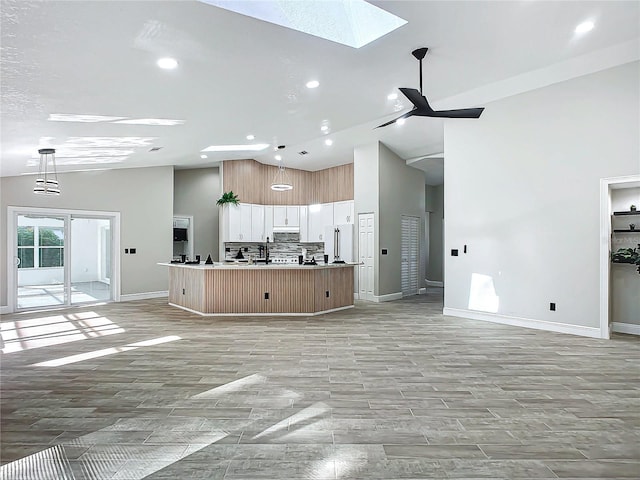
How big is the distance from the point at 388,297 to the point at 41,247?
7396 millimetres

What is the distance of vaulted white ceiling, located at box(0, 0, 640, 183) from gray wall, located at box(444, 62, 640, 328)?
1.40 feet

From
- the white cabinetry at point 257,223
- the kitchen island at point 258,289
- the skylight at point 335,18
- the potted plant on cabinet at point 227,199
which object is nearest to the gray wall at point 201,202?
the potted plant on cabinet at point 227,199

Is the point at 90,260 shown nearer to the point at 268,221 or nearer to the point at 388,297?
the point at 268,221

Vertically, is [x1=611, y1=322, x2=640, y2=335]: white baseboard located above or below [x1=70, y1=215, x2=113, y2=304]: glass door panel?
below

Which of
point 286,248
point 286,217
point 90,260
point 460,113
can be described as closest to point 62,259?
point 90,260

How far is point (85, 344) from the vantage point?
16.3ft

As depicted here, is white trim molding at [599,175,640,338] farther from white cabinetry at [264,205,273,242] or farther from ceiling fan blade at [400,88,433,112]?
white cabinetry at [264,205,273,242]

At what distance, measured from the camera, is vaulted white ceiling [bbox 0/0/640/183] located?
8.36ft

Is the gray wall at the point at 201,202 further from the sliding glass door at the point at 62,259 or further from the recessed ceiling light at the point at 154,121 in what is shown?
the recessed ceiling light at the point at 154,121

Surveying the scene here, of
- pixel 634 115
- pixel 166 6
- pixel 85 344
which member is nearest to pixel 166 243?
pixel 85 344

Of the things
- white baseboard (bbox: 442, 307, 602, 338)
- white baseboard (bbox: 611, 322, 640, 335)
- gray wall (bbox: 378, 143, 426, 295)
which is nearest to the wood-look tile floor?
white baseboard (bbox: 442, 307, 602, 338)

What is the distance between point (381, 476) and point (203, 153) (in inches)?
288

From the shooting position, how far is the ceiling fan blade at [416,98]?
378 cm

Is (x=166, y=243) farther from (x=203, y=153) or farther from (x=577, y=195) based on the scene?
(x=577, y=195)
